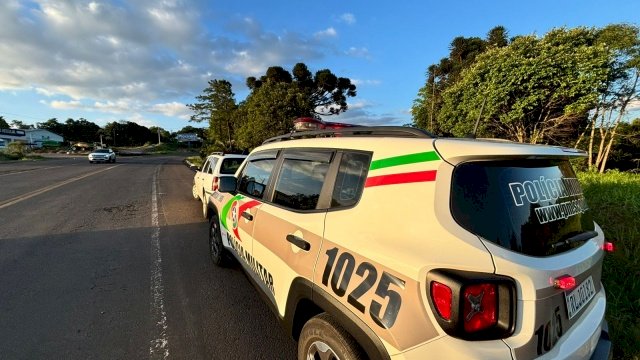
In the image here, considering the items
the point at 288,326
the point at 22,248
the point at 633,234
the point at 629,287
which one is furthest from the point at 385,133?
the point at 22,248

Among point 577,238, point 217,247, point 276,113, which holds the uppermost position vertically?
point 276,113

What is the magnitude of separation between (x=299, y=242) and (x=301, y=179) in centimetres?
55

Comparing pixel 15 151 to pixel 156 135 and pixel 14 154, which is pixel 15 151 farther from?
pixel 156 135

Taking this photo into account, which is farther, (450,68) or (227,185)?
(450,68)

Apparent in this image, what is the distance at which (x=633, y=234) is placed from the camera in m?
4.42

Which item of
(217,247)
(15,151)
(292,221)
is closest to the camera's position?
(292,221)

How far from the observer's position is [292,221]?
2.37m

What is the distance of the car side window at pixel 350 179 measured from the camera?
1.94 m

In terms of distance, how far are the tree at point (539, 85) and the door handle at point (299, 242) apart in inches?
366

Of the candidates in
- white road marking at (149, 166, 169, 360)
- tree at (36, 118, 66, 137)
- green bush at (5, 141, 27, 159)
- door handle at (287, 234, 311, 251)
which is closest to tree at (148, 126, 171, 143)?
tree at (36, 118, 66, 137)

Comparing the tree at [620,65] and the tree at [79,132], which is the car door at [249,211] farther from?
the tree at [79,132]

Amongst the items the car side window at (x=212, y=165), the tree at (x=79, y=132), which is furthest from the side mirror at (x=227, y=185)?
the tree at (x=79, y=132)

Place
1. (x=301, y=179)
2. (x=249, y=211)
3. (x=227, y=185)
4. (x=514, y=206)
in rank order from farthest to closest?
(x=227, y=185)
(x=249, y=211)
(x=301, y=179)
(x=514, y=206)

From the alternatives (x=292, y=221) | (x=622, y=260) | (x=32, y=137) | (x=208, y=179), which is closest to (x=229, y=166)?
(x=208, y=179)
